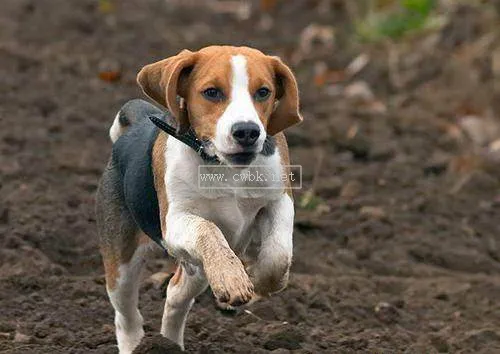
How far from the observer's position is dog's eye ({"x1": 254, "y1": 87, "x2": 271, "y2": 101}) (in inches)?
196

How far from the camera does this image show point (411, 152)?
32.8 ft

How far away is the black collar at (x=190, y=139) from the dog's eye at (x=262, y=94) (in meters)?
0.28

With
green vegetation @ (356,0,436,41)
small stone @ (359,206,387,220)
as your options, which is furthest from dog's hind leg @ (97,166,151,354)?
green vegetation @ (356,0,436,41)

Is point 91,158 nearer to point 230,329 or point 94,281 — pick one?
point 94,281

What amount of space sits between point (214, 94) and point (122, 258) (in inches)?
40.6

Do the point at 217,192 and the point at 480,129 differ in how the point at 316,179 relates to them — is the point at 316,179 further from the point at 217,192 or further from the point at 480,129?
the point at 217,192

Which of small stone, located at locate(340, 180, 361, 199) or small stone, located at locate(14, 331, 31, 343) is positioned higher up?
small stone, located at locate(340, 180, 361, 199)

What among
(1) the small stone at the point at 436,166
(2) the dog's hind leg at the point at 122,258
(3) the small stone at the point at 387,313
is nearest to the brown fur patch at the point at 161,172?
(2) the dog's hind leg at the point at 122,258

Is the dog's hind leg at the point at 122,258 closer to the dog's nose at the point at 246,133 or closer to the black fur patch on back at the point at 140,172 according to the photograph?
the black fur patch on back at the point at 140,172

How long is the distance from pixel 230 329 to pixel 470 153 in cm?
432

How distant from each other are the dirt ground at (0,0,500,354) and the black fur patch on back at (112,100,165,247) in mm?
Answer: 538

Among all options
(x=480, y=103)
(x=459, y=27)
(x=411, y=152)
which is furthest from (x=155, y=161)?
(x=459, y=27)

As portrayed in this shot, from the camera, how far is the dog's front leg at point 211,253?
4.74m

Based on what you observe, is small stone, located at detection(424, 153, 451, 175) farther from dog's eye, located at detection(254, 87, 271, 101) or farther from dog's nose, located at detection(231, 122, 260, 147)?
dog's nose, located at detection(231, 122, 260, 147)
